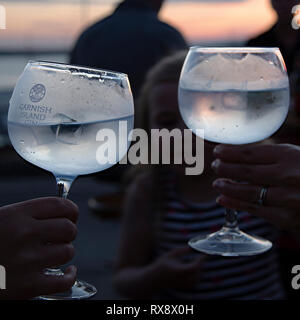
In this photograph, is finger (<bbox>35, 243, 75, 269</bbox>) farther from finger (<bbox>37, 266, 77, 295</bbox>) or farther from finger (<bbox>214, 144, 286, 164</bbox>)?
finger (<bbox>214, 144, 286, 164</bbox>)

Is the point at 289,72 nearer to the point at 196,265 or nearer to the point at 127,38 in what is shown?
the point at 127,38

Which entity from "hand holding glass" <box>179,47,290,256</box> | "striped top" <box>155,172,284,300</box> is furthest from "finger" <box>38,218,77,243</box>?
"striped top" <box>155,172,284,300</box>

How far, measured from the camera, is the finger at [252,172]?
3.91 feet

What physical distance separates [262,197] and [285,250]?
43.6 inches

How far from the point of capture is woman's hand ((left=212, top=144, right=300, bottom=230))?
1190 millimetres

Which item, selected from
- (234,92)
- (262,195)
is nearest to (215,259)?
(262,195)

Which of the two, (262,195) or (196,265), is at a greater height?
(262,195)

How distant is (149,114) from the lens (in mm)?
1972

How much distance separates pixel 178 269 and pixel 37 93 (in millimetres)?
1034

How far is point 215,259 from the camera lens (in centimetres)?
190

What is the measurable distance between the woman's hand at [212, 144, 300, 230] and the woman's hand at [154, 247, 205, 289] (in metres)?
0.62

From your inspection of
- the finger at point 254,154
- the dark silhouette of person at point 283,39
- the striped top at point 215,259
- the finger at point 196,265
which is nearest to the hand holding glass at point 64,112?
the finger at point 254,154

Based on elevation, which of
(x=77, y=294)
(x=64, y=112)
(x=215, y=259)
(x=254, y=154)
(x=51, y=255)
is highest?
(x=64, y=112)
